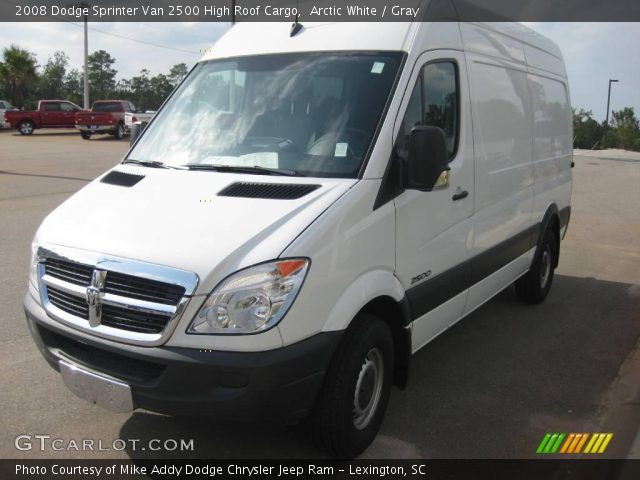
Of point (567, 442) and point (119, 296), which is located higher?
point (119, 296)

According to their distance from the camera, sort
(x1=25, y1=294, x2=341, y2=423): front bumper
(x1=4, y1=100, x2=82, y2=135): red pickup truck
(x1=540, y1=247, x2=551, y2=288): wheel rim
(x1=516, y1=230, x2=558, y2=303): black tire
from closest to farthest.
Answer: (x1=25, y1=294, x2=341, y2=423): front bumper, (x1=516, y1=230, x2=558, y2=303): black tire, (x1=540, y1=247, x2=551, y2=288): wheel rim, (x1=4, y1=100, x2=82, y2=135): red pickup truck

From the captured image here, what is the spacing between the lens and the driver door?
3.58 meters

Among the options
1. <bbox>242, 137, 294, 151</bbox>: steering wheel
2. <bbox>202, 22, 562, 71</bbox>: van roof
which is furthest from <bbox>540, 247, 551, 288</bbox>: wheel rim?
<bbox>242, 137, 294, 151</bbox>: steering wheel

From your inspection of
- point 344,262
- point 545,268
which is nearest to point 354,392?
point 344,262

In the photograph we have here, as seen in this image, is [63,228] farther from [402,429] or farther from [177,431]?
[402,429]

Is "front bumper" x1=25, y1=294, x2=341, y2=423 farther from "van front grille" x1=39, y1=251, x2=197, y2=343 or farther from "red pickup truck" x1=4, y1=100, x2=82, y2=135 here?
"red pickup truck" x1=4, y1=100, x2=82, y2=135

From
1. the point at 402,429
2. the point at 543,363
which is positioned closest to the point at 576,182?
the point at 543,363

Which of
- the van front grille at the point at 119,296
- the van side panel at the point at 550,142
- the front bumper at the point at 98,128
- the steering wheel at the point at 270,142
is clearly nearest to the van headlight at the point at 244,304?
the van front grille at the point at 119,296

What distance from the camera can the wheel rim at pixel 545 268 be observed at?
638cm

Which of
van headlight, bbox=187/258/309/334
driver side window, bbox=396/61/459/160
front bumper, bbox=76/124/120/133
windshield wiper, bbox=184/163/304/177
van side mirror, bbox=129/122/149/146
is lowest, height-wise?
van headlight, bbox=187/258/309/334

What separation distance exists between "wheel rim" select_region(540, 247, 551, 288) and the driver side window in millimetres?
2735

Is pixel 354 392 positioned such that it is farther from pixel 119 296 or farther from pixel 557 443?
pixel 557 443

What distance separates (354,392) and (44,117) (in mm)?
36215

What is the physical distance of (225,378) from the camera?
9.04 feet
